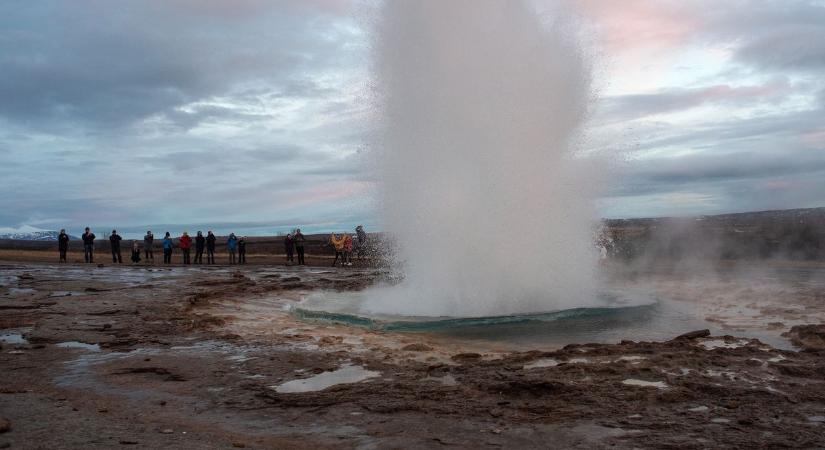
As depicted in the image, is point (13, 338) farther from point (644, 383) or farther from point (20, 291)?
point (644, 383)

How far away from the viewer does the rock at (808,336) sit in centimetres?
696

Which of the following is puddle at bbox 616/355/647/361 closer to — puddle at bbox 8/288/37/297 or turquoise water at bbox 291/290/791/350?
turquoise water at bbox 291/290/791/350

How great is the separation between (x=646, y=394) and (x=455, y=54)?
27.3 ft

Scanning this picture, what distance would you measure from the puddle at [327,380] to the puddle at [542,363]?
4.77 ft

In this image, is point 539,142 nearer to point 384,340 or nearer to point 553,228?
point 553,228

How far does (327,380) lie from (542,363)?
83.4 inches

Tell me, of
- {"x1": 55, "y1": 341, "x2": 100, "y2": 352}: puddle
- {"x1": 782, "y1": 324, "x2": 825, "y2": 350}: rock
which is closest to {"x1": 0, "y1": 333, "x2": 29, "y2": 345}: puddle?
{"x1": 55, "y1": 341, "x2": 100, "y2": 352}: puddle

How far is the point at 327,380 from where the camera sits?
574cm

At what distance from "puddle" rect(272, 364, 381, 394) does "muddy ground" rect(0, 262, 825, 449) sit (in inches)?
1.2

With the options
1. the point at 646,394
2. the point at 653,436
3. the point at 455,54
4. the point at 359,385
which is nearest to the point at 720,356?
the point at 646,394

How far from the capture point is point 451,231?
36.1ft

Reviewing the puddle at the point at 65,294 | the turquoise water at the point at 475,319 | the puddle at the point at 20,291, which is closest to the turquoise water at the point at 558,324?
the turquoise water at the point at 475,319

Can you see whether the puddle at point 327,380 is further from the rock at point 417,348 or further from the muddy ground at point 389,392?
the rock at point 417,348

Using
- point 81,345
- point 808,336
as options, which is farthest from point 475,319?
point 81,345
